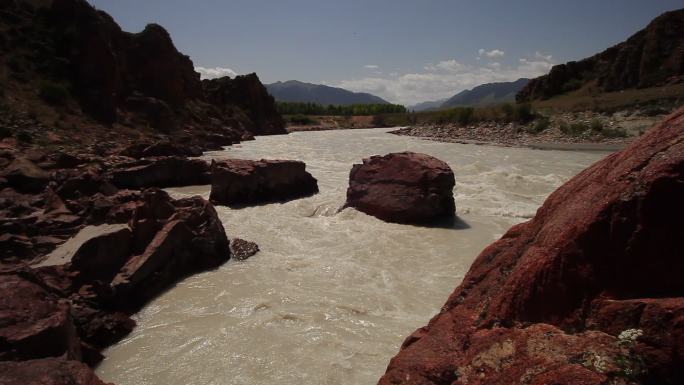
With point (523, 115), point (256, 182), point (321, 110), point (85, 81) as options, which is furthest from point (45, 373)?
point (321, 110)

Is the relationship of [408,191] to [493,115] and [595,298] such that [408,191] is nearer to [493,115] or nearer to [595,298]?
[595,298]

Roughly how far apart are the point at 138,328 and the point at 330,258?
4078 mm

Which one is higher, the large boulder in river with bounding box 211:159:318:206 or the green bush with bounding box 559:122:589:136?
the green bush with bounding box 559:122:589:136

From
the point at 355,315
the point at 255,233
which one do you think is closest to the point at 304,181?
the point at 255,233

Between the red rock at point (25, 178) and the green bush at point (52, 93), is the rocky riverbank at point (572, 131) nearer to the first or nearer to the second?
the red rock at point (25, 178)

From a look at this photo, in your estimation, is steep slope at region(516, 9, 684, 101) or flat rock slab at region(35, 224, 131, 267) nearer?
flat rock slab at region(35, 224, 131, 267)

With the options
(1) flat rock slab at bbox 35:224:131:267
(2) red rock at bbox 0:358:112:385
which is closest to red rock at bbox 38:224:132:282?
(1) flat rock slab at bbox 35:224:131:267

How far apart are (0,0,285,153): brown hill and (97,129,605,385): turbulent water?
17.1 meters

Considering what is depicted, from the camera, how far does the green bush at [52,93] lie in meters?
26.1

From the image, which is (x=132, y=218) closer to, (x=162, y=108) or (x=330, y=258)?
(x=330, y=258)

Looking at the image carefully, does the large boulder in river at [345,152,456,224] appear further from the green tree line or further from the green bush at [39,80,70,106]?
the green tree line

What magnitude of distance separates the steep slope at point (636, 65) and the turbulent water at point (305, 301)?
4921 cm

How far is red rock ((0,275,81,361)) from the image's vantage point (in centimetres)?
419

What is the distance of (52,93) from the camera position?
26250 millimetres
